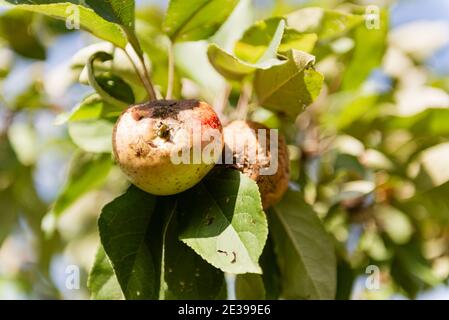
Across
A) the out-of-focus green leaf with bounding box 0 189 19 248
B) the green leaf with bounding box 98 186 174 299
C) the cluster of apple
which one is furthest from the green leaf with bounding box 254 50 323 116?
the out-of-focus green leaf with bounding box 0 189 19 248

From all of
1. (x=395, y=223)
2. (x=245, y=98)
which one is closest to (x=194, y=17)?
(x=245, y=98)

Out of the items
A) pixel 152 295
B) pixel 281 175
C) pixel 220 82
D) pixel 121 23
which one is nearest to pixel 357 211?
pixel 220 82

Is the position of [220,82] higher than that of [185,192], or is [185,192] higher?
[220,82]

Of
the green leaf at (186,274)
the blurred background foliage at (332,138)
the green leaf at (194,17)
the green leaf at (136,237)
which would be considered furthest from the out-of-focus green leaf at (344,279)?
the green leaf at (194,17)

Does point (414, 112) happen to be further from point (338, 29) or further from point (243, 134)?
point (243, 134)

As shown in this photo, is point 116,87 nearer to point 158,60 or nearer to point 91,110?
point 91,110

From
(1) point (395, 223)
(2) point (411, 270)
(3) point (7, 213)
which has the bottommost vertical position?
(2) point (411, 270)

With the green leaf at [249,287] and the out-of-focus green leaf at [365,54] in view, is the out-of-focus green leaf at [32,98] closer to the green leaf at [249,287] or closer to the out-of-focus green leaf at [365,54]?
the out-of-focus green leaf at [365,54]
